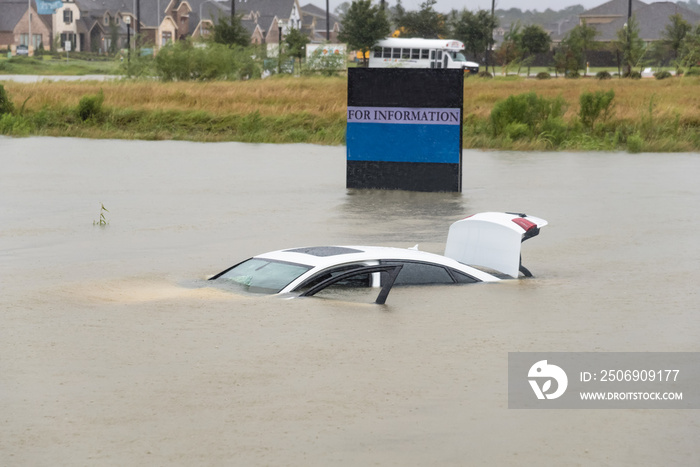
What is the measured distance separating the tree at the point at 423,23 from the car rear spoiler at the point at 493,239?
94832 millimetres

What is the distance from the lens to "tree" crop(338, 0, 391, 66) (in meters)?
77.8

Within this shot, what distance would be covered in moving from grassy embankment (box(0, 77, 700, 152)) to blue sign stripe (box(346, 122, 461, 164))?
31.2ft

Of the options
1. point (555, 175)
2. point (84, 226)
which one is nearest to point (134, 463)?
point (84, 226)

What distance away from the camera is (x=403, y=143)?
23953 mm

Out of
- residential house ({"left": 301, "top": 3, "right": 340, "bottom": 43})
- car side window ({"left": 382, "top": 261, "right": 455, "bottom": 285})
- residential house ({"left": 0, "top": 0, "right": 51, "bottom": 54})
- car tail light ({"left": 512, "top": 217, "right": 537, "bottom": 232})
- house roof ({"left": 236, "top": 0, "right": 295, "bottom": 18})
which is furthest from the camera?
residential house ({"left": 301, "top": 3, "right": 340, "bottom": 43})

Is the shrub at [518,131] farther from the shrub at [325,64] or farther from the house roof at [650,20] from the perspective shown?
the house roof at [650,20]

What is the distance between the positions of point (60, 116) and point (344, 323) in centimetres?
3134

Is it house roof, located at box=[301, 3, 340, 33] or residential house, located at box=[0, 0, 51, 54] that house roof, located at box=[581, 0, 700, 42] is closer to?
house roof, located at box=[301, 3, 340, 33]

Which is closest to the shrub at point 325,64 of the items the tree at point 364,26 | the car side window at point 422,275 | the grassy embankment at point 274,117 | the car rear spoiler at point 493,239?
the tree at point 364,26

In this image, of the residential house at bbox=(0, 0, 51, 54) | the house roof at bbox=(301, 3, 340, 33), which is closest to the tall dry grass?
the residential house at bbox=(0, 0, 51, 54)

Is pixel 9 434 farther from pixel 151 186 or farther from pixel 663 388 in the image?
pixel 151 186

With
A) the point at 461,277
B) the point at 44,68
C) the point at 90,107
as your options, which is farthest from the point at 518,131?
the point at 44,68

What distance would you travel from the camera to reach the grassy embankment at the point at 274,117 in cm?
3381

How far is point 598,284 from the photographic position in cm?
1339
